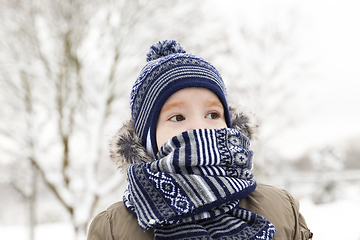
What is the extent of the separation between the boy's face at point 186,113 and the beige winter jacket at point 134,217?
209 mm

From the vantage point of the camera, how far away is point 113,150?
1559 mm

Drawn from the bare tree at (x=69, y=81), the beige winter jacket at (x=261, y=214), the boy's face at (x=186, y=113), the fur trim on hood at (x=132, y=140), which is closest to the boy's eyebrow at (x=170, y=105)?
the boy's face at (x=186, y=113)

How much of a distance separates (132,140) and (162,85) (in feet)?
1.21

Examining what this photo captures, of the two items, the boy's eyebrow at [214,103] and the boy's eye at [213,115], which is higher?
the boy's eyebrow at [214,103]

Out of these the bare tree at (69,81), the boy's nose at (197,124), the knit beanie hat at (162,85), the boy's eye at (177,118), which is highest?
the bare tree at (69,81)

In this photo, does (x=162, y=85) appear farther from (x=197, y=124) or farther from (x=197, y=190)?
(x=197, y=190)

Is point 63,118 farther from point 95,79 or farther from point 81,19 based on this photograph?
point 81,19

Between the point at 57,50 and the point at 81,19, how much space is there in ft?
2.72

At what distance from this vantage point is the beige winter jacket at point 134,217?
127 cm

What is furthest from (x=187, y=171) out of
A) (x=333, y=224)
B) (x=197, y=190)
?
(x=333, y=224)

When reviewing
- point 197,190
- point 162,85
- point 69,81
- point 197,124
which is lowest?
point 197,190

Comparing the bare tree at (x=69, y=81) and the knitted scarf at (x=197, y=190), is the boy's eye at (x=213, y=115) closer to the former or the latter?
the knitted scarf at (x=197, y=190)

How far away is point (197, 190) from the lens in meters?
1.13

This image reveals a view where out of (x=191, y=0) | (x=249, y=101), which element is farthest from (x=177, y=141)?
(x=249, y=101)
